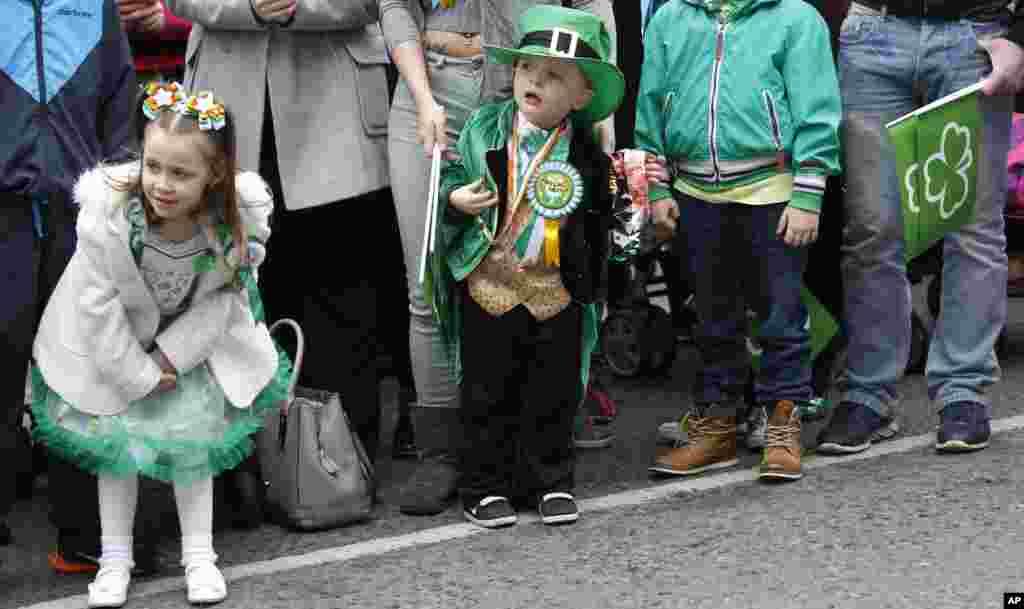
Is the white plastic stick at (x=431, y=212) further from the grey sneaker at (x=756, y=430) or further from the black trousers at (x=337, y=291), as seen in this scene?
the grey sneaker at (x=756, y=430)

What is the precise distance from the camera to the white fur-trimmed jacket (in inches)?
167

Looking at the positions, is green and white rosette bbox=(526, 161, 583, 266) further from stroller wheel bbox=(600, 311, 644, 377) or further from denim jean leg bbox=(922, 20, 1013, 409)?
stroller wheel bbox=(600, 311, 644, 377)

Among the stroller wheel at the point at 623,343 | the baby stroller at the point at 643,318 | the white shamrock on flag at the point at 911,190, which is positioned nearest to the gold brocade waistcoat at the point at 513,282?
the white shamrock on flag at the point at 911,190

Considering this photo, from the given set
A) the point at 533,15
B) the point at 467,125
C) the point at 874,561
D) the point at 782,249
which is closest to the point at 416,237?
the point at 467,125

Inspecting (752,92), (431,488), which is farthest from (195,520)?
(752,92)

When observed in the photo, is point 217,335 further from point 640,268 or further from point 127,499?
point 640,268

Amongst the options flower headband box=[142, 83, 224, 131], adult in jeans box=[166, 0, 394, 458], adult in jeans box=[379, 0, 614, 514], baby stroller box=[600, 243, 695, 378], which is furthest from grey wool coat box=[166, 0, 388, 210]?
baby stroller box=[600, 243, 695, 378]

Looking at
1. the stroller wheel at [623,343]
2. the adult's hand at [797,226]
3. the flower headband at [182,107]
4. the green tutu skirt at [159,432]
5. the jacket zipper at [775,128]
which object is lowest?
the stroller wheel at [623,343]

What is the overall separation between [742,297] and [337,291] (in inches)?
50.3

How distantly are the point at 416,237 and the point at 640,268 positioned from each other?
2.21 m

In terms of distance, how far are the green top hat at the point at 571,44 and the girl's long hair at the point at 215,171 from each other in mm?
856

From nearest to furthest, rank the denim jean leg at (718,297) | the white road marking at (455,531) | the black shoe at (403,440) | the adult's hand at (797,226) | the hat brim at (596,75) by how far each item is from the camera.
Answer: the white road marking at (455,531), the hat brim at (596,75), the adult's hand at (797,226), the denim jean leg at (718,297), the black shoe at (403,440)

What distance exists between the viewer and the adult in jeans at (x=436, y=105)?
5.04m

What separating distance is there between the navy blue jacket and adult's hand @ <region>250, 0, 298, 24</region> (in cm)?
46
